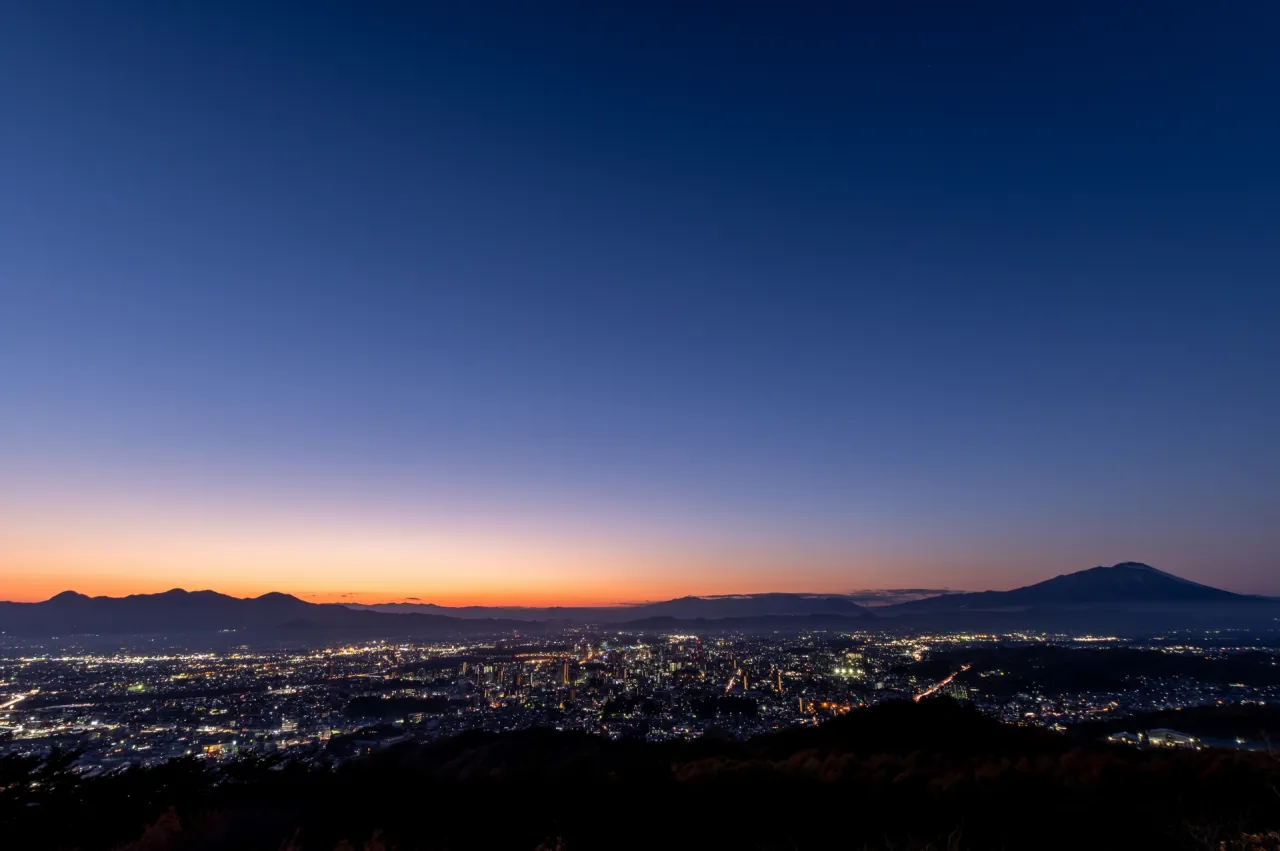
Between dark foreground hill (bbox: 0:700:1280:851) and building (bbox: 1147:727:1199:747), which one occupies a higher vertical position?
dark foreground hill (bbox: 0:700:1280:851)

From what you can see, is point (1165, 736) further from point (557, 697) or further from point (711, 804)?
point (557, 697)

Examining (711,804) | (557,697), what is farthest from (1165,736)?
(557,697)

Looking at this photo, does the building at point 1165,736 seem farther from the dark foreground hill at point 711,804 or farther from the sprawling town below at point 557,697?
the dark foreground hill at point 711,804

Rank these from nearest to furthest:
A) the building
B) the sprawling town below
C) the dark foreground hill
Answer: the dark foreground hill, the building, the sprawling town below

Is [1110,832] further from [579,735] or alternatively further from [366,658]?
[366,658]

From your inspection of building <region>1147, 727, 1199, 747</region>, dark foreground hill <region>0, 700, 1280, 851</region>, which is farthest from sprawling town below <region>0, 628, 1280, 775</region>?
dark foreground hill <region>0, 700, 1280, 851</region>

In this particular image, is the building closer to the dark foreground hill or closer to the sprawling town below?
the sprawling town below

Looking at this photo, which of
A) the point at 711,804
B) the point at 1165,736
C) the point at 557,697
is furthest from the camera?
the point at 557,697
